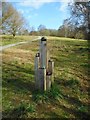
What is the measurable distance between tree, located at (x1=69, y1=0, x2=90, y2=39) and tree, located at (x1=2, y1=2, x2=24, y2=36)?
11373mm

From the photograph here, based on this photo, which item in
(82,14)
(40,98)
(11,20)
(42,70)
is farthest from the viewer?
(11,20)

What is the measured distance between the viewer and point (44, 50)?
7598mm

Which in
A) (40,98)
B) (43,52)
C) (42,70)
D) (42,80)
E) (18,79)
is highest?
(43,52)

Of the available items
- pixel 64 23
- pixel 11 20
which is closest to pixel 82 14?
pixel 64 23

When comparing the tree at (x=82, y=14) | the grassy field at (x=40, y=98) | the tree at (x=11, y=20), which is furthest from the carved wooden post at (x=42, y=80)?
the tree at (x=11, y=20)

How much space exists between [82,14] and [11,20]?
1653 centimetres

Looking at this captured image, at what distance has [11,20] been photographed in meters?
39.1

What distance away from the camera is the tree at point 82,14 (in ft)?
77.6

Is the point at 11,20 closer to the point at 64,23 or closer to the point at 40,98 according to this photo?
the point at 64,23

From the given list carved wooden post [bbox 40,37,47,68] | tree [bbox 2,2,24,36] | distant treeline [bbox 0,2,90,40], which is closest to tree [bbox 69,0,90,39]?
distant treeline [bbox 0,2,90,40]

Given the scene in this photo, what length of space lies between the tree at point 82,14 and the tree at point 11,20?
37.3 feet

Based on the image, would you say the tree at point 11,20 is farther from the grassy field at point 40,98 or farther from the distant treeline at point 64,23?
the grassy field at point 40,98

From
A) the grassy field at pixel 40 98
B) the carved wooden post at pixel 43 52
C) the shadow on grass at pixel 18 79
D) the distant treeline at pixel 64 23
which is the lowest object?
the grassy field at pixel 40 98

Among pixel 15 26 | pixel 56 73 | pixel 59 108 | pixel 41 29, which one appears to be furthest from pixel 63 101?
pixel 41 29
